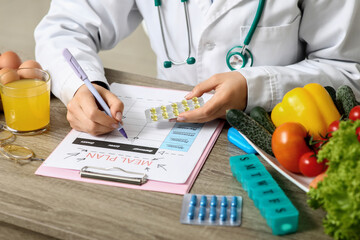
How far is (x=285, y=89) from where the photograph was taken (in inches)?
40.6

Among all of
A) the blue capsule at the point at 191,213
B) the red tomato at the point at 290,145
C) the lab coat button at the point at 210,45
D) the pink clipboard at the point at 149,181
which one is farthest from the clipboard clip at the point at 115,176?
the lab coat button at the point at 210,45

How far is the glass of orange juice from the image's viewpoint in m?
0.95

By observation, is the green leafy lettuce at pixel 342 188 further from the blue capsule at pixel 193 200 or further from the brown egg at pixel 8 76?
the brown egg at pixel 8 76

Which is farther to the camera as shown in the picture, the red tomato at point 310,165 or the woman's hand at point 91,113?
the woman's hand at point 91,113

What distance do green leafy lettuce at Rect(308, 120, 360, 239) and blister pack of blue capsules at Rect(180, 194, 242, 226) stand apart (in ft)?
0.40

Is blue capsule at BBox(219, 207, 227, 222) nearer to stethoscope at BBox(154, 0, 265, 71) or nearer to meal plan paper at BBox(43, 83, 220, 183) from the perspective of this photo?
meal plan paper at BBox(43, 83, 220, 183)

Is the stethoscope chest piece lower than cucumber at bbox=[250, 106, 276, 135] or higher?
higher

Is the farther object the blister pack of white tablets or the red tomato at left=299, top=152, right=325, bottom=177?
the blister pack of white tablets

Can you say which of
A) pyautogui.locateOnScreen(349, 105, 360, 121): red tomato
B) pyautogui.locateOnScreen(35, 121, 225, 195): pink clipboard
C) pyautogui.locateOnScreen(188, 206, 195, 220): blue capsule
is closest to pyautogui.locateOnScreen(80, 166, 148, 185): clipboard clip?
pyautogui.locateOnScreen(35, 121, 225, 195): pink clipboard

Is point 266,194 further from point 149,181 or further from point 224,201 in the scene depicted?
point 149,181

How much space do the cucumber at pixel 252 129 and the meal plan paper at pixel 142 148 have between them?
0.09m

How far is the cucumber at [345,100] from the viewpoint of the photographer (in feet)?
2.93

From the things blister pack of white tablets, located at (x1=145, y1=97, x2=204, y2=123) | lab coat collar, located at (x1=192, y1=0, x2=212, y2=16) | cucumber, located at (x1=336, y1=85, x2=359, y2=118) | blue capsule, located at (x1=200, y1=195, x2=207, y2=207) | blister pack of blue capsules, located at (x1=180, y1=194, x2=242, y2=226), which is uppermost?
lab coat collar, located at (x1=192, y1=0, x2=212, y2=16)

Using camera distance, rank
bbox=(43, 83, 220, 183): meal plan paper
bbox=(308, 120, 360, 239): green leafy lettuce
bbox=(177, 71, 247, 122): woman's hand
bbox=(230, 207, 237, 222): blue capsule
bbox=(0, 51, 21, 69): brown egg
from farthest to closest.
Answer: bbox=(0, 51, 21, 69): brown egg → bbox=(177, 71, 247, 122): woman's hand → bbox=(43, 83, 220, 183): meal plan paper → bbox=(230, 207, 237, 222): blue capsule → bbox=(308, 120, 360, 239): green leafy lettuce
